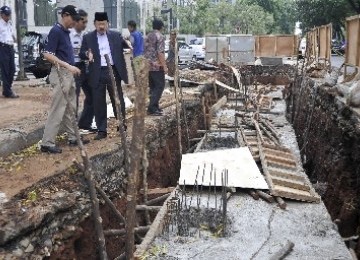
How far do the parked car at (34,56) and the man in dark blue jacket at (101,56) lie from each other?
8.83 m

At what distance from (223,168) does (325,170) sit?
2.96 meters

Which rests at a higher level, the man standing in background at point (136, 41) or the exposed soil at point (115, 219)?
the man standing in background at point (136, 41)

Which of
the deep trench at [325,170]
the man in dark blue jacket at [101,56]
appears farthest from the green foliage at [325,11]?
the man in dark blue jacket at [101,56]

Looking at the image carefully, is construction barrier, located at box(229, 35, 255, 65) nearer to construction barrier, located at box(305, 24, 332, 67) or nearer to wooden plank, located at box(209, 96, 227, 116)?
construction barrier, located at box(305, 24, 332, 67)

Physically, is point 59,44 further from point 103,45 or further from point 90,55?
point 103,45

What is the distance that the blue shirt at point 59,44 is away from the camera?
586 centimetres

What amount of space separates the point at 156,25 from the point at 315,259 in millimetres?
5266

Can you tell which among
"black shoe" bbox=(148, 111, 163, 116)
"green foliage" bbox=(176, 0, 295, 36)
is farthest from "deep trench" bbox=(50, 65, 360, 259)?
"green foliage" bbox=(176, 0, 295, 36)

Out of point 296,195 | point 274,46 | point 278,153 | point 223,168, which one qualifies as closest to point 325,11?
point 274,46

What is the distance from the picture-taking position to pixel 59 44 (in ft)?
19.5

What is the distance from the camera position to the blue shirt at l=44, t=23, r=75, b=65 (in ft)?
19.2

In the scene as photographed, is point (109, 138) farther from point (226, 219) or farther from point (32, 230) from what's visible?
point (32, 230)

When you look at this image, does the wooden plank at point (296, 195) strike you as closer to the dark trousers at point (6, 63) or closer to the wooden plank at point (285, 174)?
the wooden plank at point (285, 174)

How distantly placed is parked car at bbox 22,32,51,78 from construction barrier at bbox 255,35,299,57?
42.8 ft
